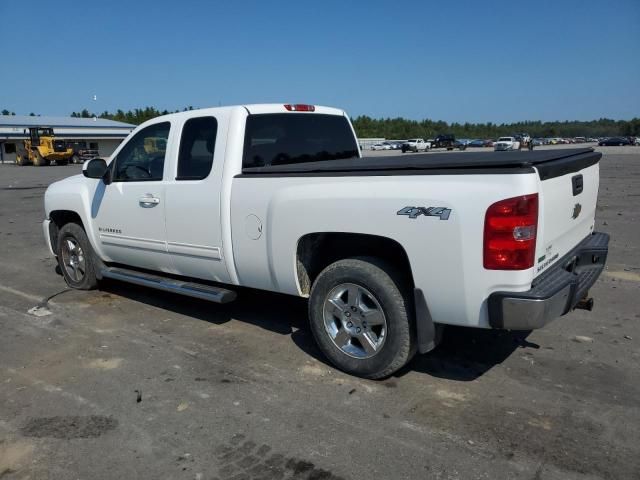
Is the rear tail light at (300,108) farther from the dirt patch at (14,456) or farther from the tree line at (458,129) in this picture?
the tree line at (458,129)

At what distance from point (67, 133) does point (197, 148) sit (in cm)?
6290

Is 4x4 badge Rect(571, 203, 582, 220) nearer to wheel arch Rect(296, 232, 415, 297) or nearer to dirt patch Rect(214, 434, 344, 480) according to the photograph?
wheel arch Rect(296, 232, 415, 297)

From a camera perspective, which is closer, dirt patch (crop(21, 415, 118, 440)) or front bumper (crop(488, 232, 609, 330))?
front bumper (crop(488, 232, 609, 330))

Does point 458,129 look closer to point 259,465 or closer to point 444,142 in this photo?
point 444,142

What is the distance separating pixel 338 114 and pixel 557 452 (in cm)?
392

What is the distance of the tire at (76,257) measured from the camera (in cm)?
628

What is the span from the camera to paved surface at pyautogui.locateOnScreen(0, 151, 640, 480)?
3074 mm

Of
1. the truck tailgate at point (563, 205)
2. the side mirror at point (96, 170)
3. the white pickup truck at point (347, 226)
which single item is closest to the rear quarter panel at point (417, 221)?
the white pickup truck at point (347, 226)

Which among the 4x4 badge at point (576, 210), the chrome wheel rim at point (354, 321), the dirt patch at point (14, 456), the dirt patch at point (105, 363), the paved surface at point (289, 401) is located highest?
the 4x4 badge at point (576, 210)

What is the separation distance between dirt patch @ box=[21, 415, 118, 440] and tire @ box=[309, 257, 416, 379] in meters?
1.58

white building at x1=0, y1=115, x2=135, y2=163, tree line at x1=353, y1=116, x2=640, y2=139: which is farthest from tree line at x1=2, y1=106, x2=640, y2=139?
white building at x1=0, y1=115, x2=135, y2=163

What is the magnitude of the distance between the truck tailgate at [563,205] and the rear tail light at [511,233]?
0.10 metres

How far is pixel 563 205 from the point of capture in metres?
3.76

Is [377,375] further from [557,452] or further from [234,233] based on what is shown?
[234,233]
